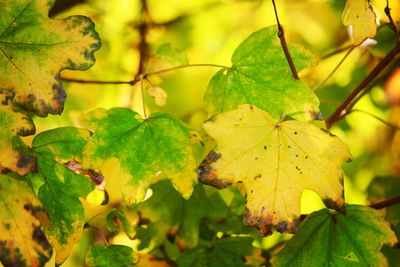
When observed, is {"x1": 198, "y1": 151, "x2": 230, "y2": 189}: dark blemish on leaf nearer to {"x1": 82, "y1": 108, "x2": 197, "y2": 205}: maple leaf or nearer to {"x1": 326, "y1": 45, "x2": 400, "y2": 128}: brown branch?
{"x1": 82, "y1": 108, "x2": 197, "y2": 205}: maple leaf

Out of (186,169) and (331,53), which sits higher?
(331,53)

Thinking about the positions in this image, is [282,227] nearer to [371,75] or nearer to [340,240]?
[340,240]

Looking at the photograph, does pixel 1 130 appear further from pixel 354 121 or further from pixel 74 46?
pixel 354 121

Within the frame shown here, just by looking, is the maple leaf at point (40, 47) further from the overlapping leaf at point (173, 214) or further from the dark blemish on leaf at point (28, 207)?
the overlapping leaf at point (173, 214)

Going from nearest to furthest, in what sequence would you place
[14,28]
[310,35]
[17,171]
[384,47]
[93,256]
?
[17,171]
[14,28]
[93,256]
[384,47]
[310,35]

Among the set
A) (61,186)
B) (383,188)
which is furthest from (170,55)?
(383,188)

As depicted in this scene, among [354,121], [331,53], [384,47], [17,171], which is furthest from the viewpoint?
[354,121]

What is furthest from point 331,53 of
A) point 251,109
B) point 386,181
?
point 251,109
